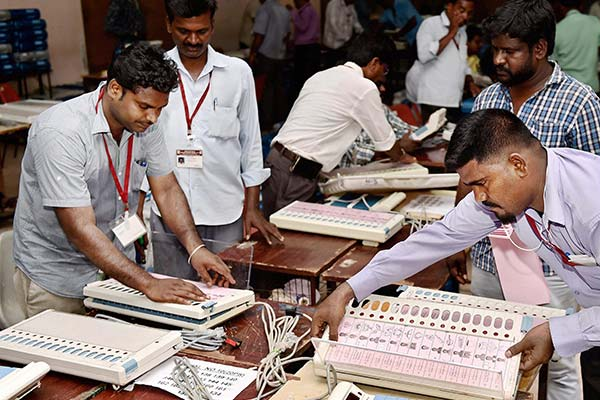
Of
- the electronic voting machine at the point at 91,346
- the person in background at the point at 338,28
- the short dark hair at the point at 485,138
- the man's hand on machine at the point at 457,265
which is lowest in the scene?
the person in background at the point at 338,28

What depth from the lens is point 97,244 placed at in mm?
2156

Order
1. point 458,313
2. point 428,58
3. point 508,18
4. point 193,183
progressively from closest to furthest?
point 458,313, point 508,18, point 193,183, point 428,58

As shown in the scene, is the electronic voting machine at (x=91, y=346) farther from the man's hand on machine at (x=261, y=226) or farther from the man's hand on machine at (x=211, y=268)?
the man's hand on machine at (x=261, y=226)

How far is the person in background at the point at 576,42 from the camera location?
20.3 ft

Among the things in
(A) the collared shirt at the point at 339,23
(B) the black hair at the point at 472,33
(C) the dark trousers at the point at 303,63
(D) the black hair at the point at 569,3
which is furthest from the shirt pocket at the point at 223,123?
(A) the collared shirt at the point at 339,23

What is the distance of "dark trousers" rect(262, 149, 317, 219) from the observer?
3.49 meters

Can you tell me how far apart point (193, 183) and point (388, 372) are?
1.39m

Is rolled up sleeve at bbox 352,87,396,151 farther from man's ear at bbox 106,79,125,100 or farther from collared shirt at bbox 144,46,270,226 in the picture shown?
man's ear at bbox 106,79,125,100

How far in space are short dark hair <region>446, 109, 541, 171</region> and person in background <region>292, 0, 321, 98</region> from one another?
7686mm

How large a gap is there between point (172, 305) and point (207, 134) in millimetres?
944

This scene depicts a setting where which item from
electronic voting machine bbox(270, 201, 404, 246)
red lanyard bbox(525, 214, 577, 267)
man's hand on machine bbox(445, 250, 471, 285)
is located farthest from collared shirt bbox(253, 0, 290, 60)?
red lanyard bbox(525, 214, 577, 267)

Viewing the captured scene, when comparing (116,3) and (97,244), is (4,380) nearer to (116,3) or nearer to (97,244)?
(97,244)

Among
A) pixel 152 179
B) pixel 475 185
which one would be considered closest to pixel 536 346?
pixel 475 185

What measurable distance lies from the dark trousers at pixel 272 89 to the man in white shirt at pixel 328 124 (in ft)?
16.3
